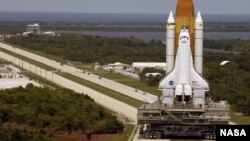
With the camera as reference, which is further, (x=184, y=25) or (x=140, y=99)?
(x=140, y=99)

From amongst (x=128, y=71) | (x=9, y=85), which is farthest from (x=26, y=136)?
(x=128, y=71)

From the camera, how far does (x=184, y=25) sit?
160 feet

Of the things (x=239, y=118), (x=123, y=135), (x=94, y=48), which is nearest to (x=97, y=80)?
(x=239, y=118)

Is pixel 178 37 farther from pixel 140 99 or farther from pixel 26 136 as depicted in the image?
pixel 140 99

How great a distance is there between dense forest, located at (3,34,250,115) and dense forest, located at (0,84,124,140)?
533 inches

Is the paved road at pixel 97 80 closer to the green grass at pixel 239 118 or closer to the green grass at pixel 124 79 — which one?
the green grass at pixel 124 79

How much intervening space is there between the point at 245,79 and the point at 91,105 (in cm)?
2973

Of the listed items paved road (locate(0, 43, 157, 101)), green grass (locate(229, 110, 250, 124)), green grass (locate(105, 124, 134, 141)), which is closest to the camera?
green grass (locate(105, 124, 134, 141))

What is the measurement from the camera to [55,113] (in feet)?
169

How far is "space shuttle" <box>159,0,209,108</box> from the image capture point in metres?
46.7

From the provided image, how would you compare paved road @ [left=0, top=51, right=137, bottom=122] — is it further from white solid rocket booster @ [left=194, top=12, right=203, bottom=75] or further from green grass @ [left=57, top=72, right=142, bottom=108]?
white solid rocket booster @ [left=194, top=12, right=203, bottom=75]

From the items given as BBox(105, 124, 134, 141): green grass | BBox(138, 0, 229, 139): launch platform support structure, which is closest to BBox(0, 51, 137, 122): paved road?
BBox(105, 124, 134, 141): green grass

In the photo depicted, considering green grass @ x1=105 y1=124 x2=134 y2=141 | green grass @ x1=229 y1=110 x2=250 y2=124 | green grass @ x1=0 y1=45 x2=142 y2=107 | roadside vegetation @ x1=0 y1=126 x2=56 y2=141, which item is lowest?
green grass @ x1=0 y1=45 x2=142 y2=107

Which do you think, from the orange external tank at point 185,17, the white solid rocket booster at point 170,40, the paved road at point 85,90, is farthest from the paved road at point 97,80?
the orange external tank at point 185,17
